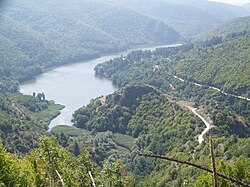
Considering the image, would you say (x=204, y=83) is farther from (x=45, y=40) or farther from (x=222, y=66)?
(x=45, y=40)

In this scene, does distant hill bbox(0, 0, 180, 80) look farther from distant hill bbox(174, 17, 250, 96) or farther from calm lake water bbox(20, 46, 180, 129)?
distant hill bbox(174, 17, 250, 96)

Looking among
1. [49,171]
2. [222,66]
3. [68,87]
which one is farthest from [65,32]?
[49,171]

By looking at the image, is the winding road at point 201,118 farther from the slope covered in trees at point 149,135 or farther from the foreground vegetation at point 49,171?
the foreground vegetation at point 49,171

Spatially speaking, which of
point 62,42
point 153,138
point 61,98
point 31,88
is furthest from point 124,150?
point 62,42

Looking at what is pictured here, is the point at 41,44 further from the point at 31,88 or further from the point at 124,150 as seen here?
the point at 124,150

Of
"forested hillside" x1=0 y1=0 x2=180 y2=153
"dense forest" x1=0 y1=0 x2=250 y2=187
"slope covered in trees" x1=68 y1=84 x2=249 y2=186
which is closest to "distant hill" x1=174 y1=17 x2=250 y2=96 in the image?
"dense forest" x1=0 y1=0 x2=250 y2=187
